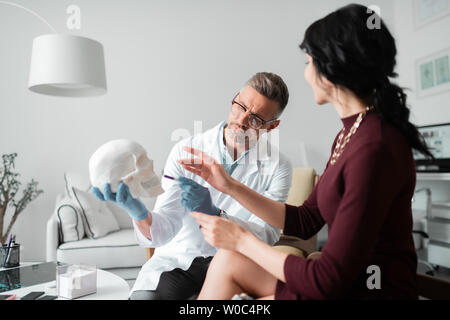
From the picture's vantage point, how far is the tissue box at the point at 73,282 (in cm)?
128

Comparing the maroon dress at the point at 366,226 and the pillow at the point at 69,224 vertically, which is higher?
the maroon dress at the point at 366,226

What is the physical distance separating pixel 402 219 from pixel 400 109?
268 mm

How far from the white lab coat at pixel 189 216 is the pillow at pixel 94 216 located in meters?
1.18

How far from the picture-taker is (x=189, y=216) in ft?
5.16

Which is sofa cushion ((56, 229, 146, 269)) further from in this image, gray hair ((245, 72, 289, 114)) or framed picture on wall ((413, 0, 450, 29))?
framed picture on wall ((413, 0, 450, 29))

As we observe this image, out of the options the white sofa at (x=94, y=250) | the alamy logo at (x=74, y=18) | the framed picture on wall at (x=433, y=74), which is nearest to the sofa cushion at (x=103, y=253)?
the white sofa at (x=94, y=250)

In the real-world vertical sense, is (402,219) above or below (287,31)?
below

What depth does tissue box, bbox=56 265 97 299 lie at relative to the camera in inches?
50.6

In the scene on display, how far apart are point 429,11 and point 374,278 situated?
350cm

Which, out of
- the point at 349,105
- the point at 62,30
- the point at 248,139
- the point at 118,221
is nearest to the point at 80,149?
the point at 118,221

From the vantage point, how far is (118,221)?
3.06 m

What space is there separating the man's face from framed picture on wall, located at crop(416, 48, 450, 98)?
8.20ft

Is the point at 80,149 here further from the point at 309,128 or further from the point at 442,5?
the point at 442,5

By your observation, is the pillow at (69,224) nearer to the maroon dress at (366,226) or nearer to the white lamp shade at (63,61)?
the white lamp shade at (63,61)
